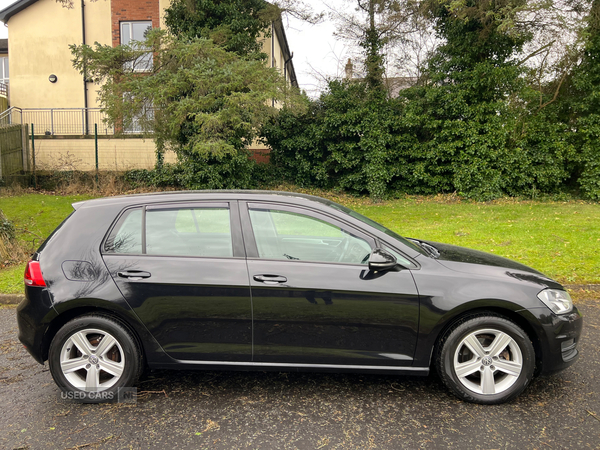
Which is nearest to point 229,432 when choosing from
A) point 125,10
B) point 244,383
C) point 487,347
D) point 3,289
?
point 244,383

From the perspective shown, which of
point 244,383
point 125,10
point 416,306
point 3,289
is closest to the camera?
point 416,306

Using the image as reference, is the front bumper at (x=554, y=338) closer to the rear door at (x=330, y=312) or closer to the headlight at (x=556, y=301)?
the headlight at (x=556, y=301)

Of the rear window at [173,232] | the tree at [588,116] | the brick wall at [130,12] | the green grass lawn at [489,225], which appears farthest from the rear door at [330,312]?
the brick wall at [130,12]

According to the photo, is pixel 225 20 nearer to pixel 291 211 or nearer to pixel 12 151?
pixel 12 151

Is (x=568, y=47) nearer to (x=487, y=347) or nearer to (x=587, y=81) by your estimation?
(x=587, y=81)

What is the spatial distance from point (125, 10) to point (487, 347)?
2522 centimetres

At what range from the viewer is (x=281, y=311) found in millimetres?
3361

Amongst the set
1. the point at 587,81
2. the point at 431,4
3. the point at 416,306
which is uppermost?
the point at 431,4

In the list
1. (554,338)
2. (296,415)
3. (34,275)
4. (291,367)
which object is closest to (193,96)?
(34,275)

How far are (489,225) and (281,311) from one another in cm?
908

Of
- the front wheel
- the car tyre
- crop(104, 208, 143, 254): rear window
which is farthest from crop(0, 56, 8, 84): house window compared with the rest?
the front wheel

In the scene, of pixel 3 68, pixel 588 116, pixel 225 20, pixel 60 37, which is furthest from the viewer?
pixel 3 68

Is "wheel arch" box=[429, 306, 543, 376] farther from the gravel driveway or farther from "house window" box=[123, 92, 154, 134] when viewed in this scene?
"house window" box=[123, 92, 154, 134]

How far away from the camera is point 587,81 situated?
50.5 feet
